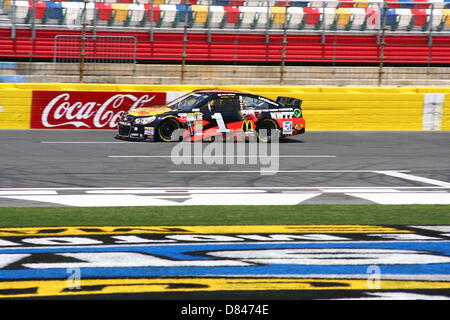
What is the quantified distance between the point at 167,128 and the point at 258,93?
4679mm

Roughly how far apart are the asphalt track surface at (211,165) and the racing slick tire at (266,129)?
0.42m

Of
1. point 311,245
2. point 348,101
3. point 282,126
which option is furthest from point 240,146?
point 311,245

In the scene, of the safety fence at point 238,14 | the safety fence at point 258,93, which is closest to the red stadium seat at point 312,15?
the safety fence at point 238,14

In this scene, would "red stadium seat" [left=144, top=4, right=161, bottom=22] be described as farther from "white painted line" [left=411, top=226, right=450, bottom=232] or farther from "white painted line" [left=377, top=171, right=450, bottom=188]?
"white painted line" [left=411, top=226, right=450, bottom=232]

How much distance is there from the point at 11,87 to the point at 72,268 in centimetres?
1377

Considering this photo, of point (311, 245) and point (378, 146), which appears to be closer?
point (311, 245)

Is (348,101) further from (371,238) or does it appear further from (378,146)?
(371,238)

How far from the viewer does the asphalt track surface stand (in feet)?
40.7

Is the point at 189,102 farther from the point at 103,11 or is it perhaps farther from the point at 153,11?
the point at 153,11

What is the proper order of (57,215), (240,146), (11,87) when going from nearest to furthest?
1. (57,215)
2. (240,146)
3. (11,87)

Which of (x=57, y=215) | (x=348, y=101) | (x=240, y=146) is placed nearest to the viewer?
(x=57, y=215)

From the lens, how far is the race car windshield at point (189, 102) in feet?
57.8
